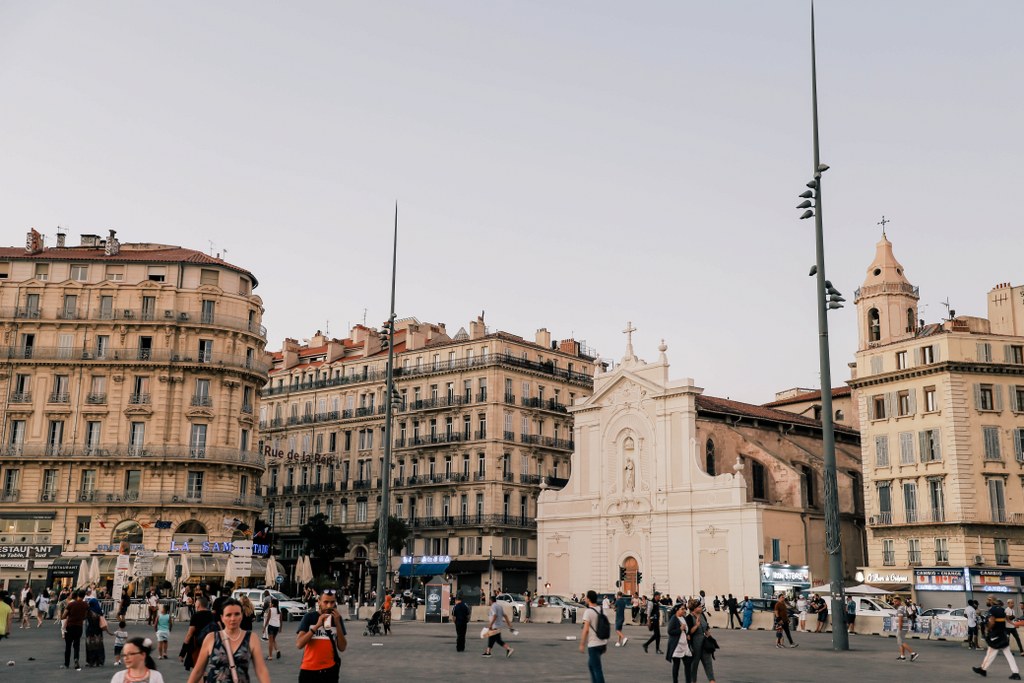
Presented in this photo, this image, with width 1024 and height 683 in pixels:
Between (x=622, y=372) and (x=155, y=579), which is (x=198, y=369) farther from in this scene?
(x=622, y=372)

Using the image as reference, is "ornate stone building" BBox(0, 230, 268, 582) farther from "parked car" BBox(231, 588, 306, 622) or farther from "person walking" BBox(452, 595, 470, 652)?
"person walking" BBox(452, 595, 470, 652)

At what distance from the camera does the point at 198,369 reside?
6041 centimetres

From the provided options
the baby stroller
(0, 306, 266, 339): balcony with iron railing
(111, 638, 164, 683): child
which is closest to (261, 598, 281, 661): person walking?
the baby stroller

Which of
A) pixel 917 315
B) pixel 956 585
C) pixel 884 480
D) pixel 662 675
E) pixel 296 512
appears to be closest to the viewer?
pixel 662 675

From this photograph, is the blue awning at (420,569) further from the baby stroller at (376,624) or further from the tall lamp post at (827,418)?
the tall lamp post at (827,418)

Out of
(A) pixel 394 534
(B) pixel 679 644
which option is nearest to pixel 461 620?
(B) pixel 679 644

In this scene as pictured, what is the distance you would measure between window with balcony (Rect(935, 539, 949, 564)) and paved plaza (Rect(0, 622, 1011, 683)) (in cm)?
1505

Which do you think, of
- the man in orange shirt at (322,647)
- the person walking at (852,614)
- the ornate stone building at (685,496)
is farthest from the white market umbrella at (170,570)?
the man in orange shirt at (322,647)

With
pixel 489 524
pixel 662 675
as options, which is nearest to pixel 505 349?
pixel 489 524

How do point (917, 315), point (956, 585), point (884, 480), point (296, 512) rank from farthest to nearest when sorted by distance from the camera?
1. point (296, 512)
2. point (917, 315)
3. point (884, 480)
4. point (956, 585)

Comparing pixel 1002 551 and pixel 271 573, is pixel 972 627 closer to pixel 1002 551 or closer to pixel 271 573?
pixel 1002 551

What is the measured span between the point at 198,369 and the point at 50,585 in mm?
13690

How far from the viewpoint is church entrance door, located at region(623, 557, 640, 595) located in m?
59.3

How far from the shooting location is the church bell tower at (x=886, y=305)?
5916 cm
